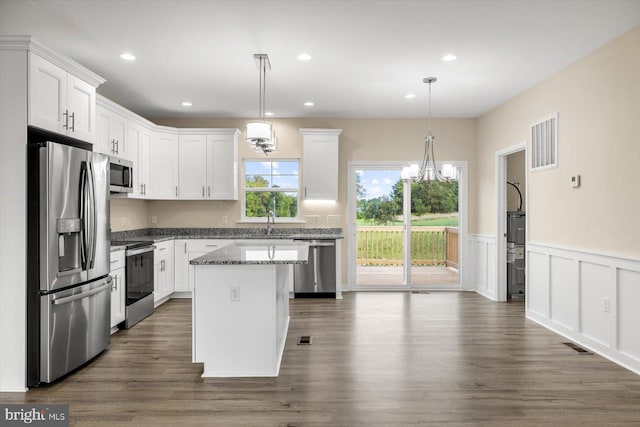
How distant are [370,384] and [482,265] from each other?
4.09 m

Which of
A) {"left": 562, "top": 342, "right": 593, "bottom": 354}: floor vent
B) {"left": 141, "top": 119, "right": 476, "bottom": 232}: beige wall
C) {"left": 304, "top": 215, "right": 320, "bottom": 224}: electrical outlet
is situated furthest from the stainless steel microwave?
{"left": 562, "top": 342, "right": 593, "bottom": 354}: floor vent

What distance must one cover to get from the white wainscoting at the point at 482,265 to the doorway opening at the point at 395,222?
211 millimetres

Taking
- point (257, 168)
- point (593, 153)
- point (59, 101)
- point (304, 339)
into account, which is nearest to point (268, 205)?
point (257, 168)

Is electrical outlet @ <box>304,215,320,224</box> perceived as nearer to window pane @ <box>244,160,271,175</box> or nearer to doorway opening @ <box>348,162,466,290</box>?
doorway opening @ <box>348,162,466,290</box>

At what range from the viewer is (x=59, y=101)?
326 centimetres

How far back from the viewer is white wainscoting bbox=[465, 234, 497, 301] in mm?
6117

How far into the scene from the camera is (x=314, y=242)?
6.19 m

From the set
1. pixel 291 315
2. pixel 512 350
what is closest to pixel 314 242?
pixel 291 315

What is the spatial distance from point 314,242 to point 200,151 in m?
2.24

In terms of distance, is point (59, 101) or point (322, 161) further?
point (322, 161)

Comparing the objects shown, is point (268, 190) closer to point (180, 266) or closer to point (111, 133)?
point (180, 266)

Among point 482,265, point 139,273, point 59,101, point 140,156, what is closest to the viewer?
point 59,101

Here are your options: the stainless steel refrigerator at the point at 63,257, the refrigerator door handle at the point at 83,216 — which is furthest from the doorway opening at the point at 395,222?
the refrigerator door handle at the point at 83,216

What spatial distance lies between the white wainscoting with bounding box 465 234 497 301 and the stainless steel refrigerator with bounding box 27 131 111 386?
201 inches
